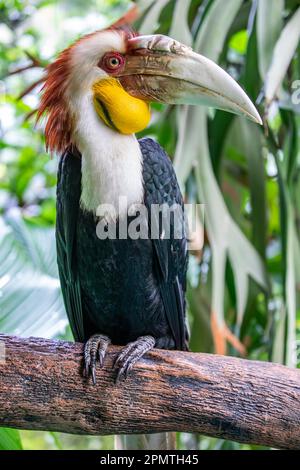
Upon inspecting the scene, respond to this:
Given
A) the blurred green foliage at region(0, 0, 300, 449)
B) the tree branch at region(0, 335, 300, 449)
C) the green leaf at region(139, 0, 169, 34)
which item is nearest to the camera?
the tree branch at region(0, 335, 300, 449)

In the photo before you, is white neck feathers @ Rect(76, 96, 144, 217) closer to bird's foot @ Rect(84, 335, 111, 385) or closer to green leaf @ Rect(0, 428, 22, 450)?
bird's foot @ Rect(84, 335, 111, 385)

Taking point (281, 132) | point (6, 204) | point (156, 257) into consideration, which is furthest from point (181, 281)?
point (6, 204)

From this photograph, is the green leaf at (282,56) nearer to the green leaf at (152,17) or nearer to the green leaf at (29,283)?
the green leaf at (152,17)

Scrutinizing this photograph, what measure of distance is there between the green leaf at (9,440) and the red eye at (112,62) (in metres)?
0.62

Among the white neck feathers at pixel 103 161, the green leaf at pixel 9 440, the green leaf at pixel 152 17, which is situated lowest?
the green leaf at pixel 9 440

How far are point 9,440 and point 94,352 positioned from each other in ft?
0.73

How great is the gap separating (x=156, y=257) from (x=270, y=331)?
0.57 meters

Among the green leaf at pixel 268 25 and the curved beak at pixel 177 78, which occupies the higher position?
the green leaf at pixel 268 25

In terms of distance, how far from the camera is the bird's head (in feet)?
3.45

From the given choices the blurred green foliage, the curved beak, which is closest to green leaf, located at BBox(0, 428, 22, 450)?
the blurred green foliage

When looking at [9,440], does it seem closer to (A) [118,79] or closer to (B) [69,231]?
(B) [69,231]

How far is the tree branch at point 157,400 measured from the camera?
3.18 ft

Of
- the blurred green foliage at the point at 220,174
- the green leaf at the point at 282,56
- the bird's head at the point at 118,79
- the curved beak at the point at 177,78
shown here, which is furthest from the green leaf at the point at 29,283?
the green leaf at the point at 282,56

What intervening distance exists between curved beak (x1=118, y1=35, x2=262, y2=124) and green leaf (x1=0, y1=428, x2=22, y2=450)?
1.96 feet
